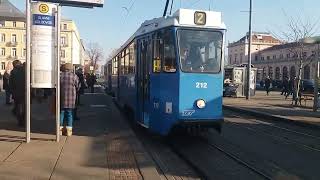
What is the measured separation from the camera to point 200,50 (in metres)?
12.4

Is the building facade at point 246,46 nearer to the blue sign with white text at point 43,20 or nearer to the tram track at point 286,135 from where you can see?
the tram track at point 286,135

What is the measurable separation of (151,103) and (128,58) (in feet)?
15.4

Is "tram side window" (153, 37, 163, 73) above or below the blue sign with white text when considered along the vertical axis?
below

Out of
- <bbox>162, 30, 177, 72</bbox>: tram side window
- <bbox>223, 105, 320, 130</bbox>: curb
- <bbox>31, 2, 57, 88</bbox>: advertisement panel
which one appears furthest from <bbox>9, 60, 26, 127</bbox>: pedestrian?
<bbox>223, 105, 320, 130</bbox>: curb

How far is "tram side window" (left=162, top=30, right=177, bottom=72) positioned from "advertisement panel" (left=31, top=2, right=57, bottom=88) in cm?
→ 272

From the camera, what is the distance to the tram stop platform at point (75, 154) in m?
8.27

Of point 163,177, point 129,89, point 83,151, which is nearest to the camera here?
point 163,177

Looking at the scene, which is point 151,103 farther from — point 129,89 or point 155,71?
point 129,89

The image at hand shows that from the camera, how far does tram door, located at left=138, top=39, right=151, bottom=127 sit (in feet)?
44.5

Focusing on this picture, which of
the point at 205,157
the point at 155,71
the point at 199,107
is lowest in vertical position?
the point at 205,157

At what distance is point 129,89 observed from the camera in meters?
16.7

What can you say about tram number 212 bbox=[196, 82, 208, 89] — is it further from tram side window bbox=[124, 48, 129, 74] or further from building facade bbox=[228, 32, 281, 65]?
building facade bbox=[228, 32, 281, 65]

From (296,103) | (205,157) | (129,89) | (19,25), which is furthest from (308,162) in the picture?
(19,25)

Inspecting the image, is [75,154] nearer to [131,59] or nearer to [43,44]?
[43,44]
